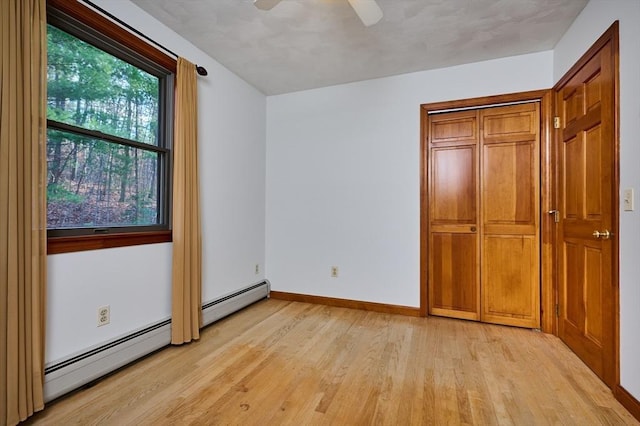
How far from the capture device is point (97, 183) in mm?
2012

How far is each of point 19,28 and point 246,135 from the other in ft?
6.68

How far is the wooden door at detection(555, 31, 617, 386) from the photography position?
1.83 m

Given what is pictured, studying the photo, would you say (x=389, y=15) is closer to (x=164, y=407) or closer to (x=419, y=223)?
(x=419, y=223)

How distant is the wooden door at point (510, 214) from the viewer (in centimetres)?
277

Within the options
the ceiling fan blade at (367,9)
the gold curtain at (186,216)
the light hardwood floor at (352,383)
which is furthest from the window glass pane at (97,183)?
the ceiling fan blade at (367,9)

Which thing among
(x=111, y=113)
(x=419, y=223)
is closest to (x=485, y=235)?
(x=419, y=223)

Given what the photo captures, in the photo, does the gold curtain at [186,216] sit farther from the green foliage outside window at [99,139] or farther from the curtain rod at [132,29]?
the green foliage outside window at [99,139]

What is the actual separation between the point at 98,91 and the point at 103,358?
1.71 meters

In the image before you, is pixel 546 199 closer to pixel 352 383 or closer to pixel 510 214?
pixel 510 214

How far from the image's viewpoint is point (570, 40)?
7.71 feet

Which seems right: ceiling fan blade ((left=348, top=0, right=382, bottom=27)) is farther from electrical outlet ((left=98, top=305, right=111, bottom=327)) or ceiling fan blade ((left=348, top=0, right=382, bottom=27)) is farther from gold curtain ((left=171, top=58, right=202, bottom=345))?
electrical outlet ((left=98, top=305, right=111, bottom=327))

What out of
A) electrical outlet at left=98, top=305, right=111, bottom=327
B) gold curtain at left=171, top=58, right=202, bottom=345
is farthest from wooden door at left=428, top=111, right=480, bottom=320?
electrical outlet at left=98, top=305, right=111, bottom=327

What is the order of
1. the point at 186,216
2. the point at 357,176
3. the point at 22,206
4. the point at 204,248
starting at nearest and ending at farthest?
the point at 22,206 → the point at 186,216 → the point at 204,248 → the point at 357,176

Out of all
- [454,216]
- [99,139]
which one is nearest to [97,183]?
[99,139]
